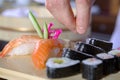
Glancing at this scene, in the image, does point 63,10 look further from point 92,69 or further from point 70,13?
point 92,69

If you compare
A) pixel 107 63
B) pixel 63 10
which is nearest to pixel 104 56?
pixel 107 63

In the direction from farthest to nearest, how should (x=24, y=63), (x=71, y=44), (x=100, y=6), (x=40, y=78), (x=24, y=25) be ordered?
(x=100, y=6) < (x=24, y=25) < (x=71, y=44) < (x=24, y=63) < (x=40, y=78)

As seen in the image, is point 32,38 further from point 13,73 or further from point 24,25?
point 24,25

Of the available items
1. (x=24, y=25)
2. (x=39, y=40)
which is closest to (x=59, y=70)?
(x=39, y=40)

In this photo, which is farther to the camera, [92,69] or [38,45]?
[38,45]

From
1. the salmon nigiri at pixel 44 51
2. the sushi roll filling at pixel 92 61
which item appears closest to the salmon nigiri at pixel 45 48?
the salmon nigiri at pixel 44 51

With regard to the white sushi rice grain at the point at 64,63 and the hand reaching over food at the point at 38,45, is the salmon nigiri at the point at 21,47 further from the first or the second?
the white sushi rice grain at the point at 64,63

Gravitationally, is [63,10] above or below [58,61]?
above
